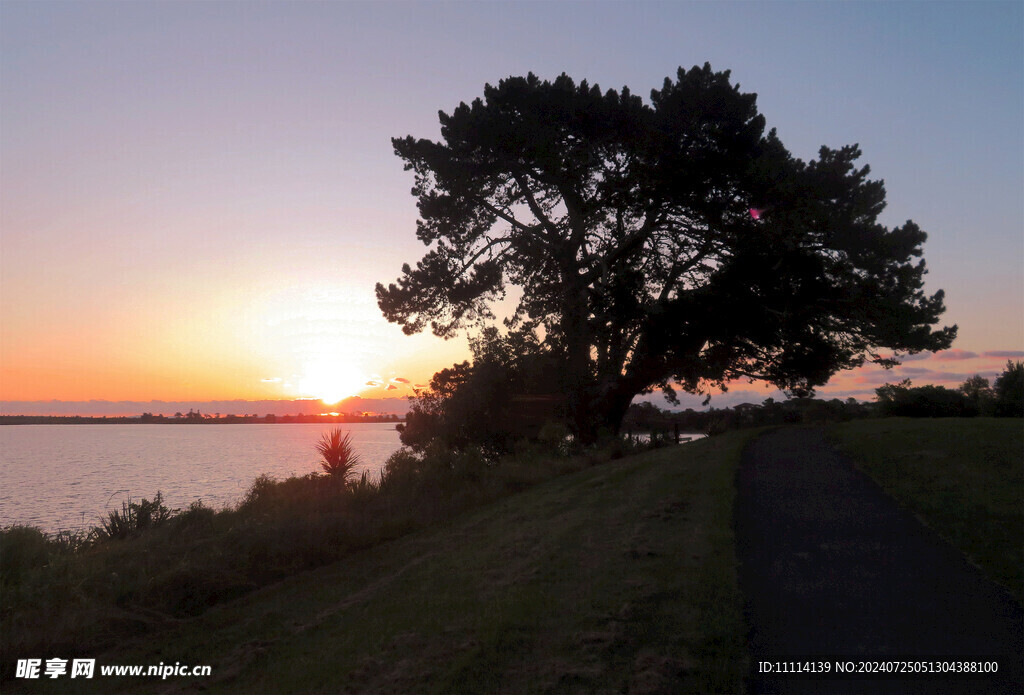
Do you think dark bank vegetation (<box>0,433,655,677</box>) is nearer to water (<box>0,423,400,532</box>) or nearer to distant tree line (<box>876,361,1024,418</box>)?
water (<box>0,423,400,532</box>)

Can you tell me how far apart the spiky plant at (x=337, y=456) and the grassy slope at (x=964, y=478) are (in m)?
15.3

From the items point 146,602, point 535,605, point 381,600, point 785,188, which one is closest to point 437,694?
point 535,605

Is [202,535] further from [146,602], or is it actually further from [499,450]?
[499,450]

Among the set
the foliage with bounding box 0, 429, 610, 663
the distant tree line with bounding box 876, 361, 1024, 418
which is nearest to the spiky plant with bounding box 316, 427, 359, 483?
the foliage with bounding box 0, 429, 610, 663

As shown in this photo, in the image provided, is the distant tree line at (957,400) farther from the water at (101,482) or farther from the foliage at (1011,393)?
the water at (101,482)

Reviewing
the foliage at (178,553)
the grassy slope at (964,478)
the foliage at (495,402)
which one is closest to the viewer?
the grassy slope at (964,478)

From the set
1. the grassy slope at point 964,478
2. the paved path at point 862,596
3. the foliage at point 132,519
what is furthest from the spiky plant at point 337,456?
the grassy slope at point 964,478

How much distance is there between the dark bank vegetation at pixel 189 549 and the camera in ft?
33.7

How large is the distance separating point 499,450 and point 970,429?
23377mm

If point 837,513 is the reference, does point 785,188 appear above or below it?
above

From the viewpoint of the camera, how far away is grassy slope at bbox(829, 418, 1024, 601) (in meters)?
8.80

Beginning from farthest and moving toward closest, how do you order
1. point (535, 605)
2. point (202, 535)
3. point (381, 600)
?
point (202, 535)
point (381, 600)
point (535, 605)

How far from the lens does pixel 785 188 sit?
25.0 metres

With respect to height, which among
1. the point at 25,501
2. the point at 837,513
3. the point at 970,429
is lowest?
the point at 25,501
